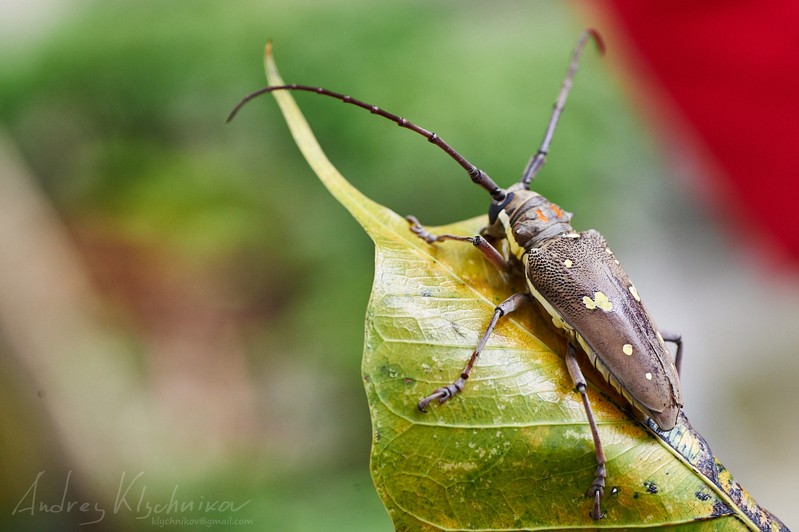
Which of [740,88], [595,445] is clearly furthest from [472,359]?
[740,88]

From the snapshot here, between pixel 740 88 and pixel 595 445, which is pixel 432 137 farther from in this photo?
pixel 740 88

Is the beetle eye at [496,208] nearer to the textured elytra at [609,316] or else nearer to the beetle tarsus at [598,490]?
the textured elytra at [609,316]

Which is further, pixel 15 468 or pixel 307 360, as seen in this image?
pixel 307 360

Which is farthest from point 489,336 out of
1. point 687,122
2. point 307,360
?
point 687,122

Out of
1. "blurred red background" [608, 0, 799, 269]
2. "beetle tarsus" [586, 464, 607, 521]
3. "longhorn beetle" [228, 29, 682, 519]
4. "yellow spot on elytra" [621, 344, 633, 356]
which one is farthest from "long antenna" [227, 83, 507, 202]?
"blurred red background" [608, 0, 799, 269]

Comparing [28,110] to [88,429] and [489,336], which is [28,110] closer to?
[88,429]

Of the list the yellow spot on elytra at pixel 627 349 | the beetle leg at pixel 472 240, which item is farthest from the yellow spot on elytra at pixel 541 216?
the yellow spot on elytra at pixel 627 349
